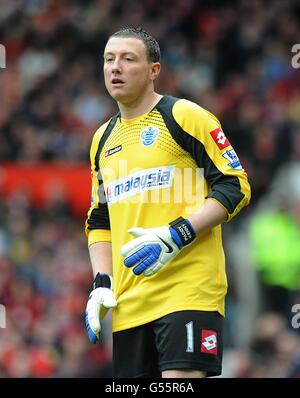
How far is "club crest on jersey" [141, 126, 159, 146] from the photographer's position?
6.65 m

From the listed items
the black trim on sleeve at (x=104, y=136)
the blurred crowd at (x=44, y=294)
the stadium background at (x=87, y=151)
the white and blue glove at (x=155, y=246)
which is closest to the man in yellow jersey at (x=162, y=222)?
the white and blue glove at (x=155, y=246)

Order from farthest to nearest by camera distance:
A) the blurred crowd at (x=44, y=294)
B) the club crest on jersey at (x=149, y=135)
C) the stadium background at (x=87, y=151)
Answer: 1. the stadium background at (x=87, y=151)
2. the blurred crowd at (x=44, y=294)
3. the club crest on jersey at (x=149, y=135)

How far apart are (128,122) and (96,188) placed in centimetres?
51

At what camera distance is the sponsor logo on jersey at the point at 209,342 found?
A: 643 centimetres

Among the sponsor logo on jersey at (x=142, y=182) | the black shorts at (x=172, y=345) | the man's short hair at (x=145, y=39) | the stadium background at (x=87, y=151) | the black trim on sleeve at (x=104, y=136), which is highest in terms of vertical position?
the stadium background at (x=87, y=151)

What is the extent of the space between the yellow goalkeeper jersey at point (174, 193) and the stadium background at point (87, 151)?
4.97 meters

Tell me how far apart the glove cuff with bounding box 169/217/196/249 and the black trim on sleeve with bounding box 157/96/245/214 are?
233 millimetres

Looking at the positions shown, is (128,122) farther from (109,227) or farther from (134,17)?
(134,17)

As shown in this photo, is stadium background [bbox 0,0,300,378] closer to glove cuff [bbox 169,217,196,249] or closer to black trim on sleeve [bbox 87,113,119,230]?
black trim on sleeve [bbox 87,113,119,230]

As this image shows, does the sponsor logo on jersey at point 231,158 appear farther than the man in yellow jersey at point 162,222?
Yes

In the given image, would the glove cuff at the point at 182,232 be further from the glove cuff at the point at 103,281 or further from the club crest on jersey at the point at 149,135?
the glove cuff at the point at 103,281

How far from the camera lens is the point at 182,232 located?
6.35m

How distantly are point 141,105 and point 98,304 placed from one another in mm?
1207
